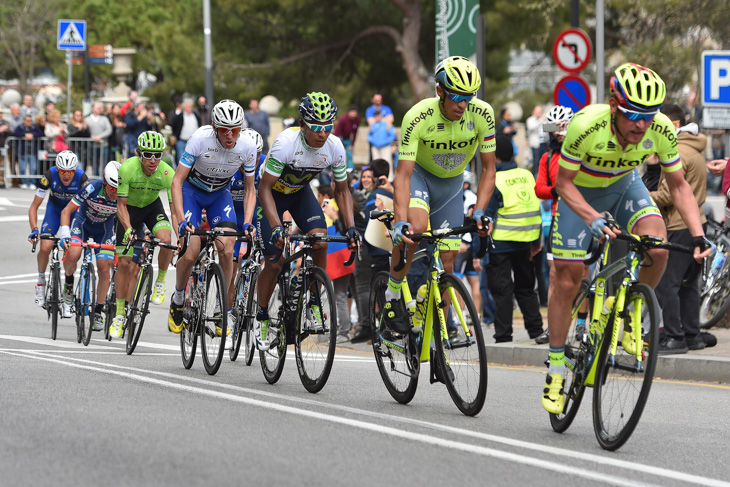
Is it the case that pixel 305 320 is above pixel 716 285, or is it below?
below

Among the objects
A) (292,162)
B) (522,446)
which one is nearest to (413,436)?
(522,446)

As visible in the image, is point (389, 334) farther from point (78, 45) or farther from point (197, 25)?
point (197, 25)

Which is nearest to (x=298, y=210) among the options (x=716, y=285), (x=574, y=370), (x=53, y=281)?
(x=574, y=370)

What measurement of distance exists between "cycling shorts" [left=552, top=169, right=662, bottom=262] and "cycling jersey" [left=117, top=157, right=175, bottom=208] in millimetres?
6853

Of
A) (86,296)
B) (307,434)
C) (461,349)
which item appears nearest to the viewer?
(307,434)

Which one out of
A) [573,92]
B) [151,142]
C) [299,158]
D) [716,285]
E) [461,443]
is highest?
[573,92]

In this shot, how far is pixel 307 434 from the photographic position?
24.0 ft

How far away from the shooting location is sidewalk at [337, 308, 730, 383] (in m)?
11.4

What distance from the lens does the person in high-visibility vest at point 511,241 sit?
1349 cm

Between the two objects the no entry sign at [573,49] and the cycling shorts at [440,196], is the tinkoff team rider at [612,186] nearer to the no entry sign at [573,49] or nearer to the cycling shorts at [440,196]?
the cycling shorts at [440,196]

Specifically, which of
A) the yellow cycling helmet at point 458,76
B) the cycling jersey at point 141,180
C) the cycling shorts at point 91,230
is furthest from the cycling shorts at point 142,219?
the yellow cycling helmet at point 458,76

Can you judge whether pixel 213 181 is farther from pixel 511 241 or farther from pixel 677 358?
pixel 677 358

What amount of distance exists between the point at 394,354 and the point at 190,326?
2.72 metres

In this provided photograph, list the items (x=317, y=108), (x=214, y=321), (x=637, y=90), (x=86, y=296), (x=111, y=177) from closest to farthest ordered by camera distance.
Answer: (x=637, y=90)
(x=317, y=108)
(x=214, y=321)
(x=111, y=177)
(x=86, y=296)
